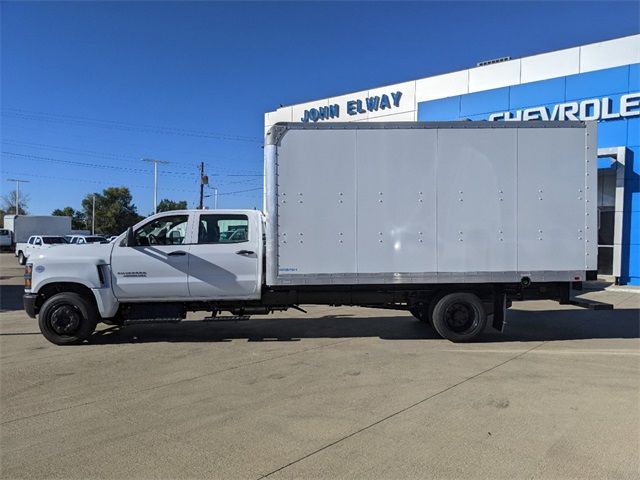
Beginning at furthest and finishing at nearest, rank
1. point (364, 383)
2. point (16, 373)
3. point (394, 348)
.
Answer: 1. point (394, 348)
2. point (16, 373)
3. point (364, 383)

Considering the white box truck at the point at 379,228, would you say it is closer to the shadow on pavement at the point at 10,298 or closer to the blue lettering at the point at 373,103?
the shadow on pavement at the point at 10,298

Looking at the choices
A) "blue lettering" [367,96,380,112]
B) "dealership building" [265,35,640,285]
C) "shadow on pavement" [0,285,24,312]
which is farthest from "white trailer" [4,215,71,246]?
"dealership building" [265,35,640,285]

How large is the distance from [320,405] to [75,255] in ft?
16.3

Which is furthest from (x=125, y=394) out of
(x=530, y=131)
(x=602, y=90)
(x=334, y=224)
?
(x=602, y=90)

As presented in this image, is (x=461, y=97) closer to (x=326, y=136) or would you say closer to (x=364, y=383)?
(x=326, y=136)

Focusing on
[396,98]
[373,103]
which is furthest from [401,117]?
[373,103]

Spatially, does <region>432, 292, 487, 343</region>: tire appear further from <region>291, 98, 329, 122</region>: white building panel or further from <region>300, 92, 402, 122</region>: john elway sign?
<region>291, 98, 329, 122</region>: white building panel

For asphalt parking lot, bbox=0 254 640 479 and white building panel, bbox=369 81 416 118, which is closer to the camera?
asphalt parking lot, bbox=0 254 640 479

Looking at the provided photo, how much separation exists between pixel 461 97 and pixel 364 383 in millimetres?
16991

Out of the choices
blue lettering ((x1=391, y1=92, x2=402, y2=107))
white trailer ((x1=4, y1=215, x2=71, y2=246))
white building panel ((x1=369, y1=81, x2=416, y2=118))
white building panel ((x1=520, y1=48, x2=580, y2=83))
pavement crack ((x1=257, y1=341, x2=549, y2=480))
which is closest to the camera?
pavement crack ((x1=257, y1=341, x2=549, y2=480))

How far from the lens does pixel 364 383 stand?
5.79 meters

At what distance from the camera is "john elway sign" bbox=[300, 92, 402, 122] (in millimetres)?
22062

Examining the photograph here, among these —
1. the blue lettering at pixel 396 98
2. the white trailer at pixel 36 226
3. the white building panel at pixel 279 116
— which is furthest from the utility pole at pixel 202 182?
the blue lettering at pixel 396 98

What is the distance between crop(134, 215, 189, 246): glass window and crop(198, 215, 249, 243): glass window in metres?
0.29
